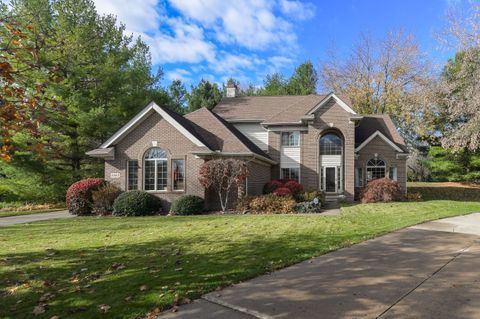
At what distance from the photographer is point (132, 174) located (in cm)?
2011

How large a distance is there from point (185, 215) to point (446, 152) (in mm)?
28770

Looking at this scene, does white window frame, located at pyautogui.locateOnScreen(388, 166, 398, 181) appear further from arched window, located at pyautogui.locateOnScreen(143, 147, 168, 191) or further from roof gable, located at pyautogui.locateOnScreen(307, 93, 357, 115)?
arched window, located at pyautogui.locateOnScreen(143, 147, 168, 191)

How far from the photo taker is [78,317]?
4754 millimetres

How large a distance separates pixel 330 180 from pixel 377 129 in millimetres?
5512

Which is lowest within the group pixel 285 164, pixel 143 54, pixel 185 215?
pixel 185 215

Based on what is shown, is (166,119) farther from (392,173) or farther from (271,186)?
(392,173)

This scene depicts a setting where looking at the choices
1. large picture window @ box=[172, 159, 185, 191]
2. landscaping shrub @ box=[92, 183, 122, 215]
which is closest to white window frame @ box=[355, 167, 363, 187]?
large picture window @ box=[172, 159, 185, 191]

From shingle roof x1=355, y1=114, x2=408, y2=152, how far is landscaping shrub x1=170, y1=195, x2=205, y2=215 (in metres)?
13.1

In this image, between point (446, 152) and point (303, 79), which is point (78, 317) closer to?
point (446, 152)

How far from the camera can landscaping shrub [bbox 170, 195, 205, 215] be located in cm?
1784

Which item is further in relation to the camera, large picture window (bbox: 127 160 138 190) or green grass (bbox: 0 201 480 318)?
large picture window (bbox: 127 160 138 190)

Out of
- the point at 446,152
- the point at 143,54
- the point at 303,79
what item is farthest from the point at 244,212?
the point at 303,79

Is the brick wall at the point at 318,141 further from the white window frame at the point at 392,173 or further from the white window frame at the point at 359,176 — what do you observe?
the white window frame at the point at 392,173

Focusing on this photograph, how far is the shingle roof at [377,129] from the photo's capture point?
26.0 meters
